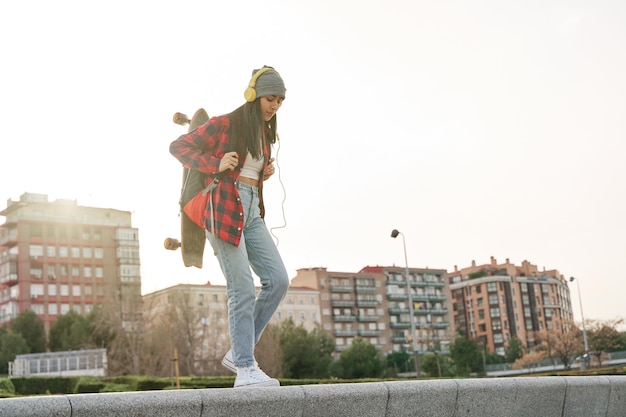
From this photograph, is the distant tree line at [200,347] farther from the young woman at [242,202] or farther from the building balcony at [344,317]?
the young woman at [242,202]

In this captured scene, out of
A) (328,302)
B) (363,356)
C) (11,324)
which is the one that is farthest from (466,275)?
(11,324)

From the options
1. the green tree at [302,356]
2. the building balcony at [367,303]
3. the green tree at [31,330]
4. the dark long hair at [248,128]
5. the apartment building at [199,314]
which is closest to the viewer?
the dark long hair at [248,128]

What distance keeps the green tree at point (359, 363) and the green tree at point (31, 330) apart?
30.9m

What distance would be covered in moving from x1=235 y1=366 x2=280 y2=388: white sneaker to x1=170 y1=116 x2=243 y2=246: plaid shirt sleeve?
767mm

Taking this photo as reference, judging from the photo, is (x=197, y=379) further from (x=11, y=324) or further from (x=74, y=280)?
(x=74, y=280)

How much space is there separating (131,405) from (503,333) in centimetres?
13113

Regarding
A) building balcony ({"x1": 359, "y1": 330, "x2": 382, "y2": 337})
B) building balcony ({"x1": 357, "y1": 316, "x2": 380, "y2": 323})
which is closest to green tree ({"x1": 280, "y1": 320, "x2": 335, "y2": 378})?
building balcony ({"x1": 359, "y1": 330, "x2": 382, "y2": 337})

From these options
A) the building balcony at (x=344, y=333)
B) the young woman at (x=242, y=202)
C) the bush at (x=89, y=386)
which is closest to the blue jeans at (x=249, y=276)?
the young woman at (x=242, y=202)

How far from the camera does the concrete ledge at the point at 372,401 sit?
10.2ft

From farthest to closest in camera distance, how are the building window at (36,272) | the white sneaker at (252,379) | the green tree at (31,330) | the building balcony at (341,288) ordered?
1. the building balcony at (341,288)
2. the building window at (36,272)
3. the green tree at (31,330)
4. the white sneaker at (252,379)

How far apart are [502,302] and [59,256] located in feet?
242

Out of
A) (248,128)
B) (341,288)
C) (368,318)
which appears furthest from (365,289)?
(248,128)

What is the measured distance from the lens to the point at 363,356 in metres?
81.8

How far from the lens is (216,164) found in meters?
4.79
